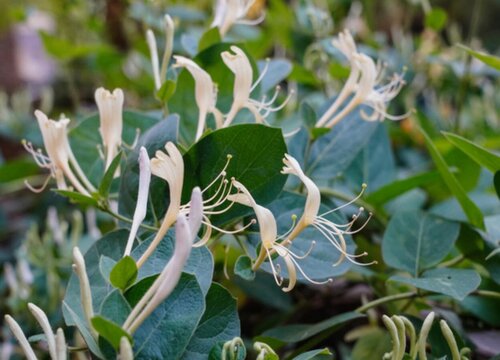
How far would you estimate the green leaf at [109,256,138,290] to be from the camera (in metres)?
0.32

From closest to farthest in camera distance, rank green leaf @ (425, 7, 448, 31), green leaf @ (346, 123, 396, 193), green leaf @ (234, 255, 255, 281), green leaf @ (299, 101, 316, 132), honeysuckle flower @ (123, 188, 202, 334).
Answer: honeysuckle flower @ (123, 188, 202, 334) < green leaf @ (234, 255, 255, 281) < green leaf @ (299, 101, 316, 132) < green leaf @ (346, 123, 396, 193) < green leaf @ (425, 7, 448, 31)

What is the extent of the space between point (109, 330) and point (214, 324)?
80mm

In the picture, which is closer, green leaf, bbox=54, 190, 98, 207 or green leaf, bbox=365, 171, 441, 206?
green leaf, bbox=54, 190, 98, 207

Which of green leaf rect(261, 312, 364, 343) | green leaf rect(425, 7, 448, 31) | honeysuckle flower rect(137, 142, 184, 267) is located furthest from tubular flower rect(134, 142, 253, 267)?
green leaf rect(425, 7, 448, 31)

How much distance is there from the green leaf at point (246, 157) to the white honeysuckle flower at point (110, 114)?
6 cm

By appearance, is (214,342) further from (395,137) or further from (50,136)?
(395,137)

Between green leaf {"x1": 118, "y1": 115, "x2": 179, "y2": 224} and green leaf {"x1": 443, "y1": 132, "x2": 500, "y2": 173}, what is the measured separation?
0.18 metres

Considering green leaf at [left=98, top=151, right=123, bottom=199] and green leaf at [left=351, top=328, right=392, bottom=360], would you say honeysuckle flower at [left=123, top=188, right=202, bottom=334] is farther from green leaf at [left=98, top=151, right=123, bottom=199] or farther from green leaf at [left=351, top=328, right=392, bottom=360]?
green leaf at [left=351, top=328, right=392, bottom=360]

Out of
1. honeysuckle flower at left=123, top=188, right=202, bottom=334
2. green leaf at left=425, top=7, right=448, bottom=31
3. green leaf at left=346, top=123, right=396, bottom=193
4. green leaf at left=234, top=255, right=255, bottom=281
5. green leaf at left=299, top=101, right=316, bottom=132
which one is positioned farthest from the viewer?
green leaf at left=425, top=7, right=448, bottom=31

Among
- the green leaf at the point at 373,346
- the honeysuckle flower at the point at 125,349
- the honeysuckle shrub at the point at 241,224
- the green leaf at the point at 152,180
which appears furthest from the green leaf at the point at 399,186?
the honeysuckle flower at the point at 125,349

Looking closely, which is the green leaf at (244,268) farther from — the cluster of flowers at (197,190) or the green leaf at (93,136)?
the green leaf at (93,136)

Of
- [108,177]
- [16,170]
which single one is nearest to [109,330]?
[108,177]

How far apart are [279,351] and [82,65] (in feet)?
3.19

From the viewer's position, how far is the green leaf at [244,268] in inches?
14.6
